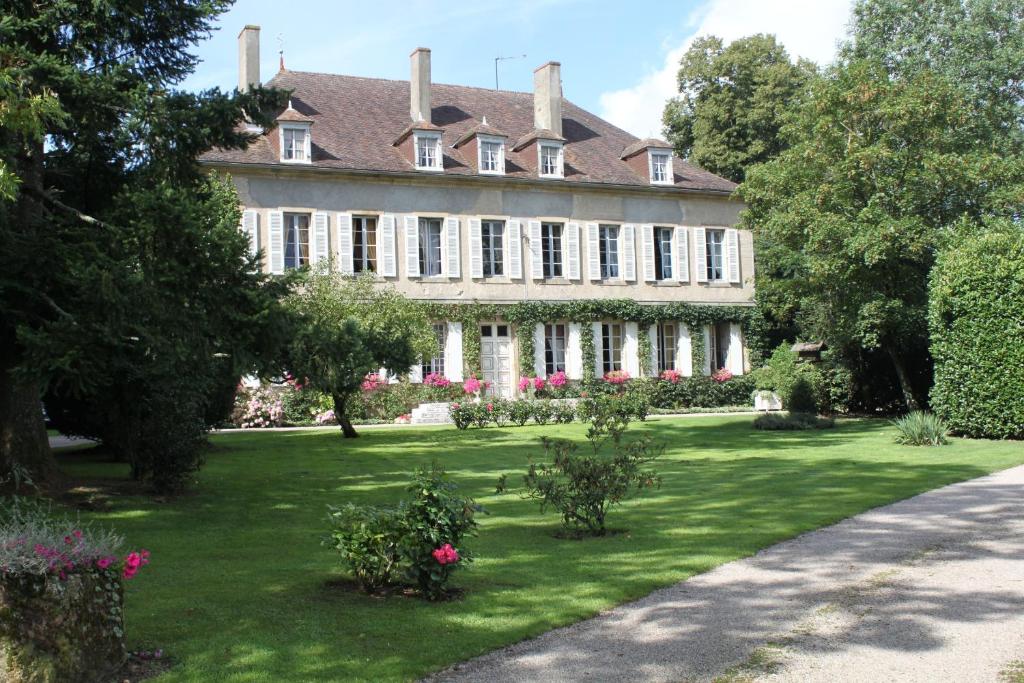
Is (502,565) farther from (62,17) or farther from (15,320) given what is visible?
(62,17)

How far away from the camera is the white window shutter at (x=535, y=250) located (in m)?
29.3

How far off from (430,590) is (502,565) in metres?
1.12

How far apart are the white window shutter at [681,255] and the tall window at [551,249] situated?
4.01m

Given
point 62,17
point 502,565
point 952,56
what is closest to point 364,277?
point 62,17

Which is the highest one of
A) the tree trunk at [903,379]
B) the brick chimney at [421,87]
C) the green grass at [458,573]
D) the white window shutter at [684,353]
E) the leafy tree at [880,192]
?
the brick chimney at [421,87]

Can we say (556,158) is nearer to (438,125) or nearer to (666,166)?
(438,125)

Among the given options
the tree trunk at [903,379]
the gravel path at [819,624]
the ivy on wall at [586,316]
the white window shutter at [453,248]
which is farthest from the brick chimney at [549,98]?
the gravel path at [819,624]

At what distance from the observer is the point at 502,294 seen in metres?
29.0

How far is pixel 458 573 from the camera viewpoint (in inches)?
262

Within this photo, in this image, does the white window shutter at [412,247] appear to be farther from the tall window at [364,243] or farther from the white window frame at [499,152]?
the white window frame at [499,152]

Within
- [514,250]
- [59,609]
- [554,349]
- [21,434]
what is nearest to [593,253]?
[514,250]

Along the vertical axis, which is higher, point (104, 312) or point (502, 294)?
point (502, 294)

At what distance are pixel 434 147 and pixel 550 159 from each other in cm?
382

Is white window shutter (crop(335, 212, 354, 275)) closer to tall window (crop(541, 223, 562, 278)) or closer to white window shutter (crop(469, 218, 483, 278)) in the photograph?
white window shutter (crop(469, 218, 483, 278))
